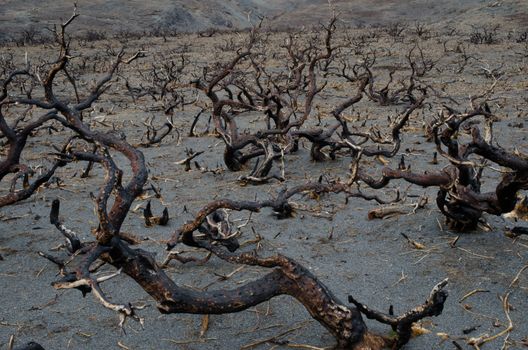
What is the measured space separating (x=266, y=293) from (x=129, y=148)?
1.01 m

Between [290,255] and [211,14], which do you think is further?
[211,14]

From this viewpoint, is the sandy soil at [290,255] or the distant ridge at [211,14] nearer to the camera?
the sandy soil at [290,255]

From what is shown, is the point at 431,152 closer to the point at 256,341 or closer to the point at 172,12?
the point at 256,341

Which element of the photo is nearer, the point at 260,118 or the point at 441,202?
the point at 441,202

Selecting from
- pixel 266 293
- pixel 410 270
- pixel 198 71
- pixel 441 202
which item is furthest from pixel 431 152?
pixel 198 71

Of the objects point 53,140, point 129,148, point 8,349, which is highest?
point 129,148

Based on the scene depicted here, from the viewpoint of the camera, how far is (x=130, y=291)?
125 inches

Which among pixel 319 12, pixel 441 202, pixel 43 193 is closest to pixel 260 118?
pixel 43 193

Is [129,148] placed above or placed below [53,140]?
above

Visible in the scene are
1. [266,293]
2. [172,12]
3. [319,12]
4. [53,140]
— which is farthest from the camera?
[319,12]

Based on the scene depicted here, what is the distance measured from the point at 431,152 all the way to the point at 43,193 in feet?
13.3

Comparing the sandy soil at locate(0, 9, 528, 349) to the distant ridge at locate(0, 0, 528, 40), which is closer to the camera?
the sandy soil at locate(0, 9, 528, 349)

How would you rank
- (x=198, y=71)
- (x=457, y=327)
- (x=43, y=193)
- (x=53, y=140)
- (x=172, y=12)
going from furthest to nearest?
(x=172, y=12), (x=198, y=71), (x=53, y=140), (x=43, y=193), (x=457, y=327)

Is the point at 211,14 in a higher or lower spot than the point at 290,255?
lower
